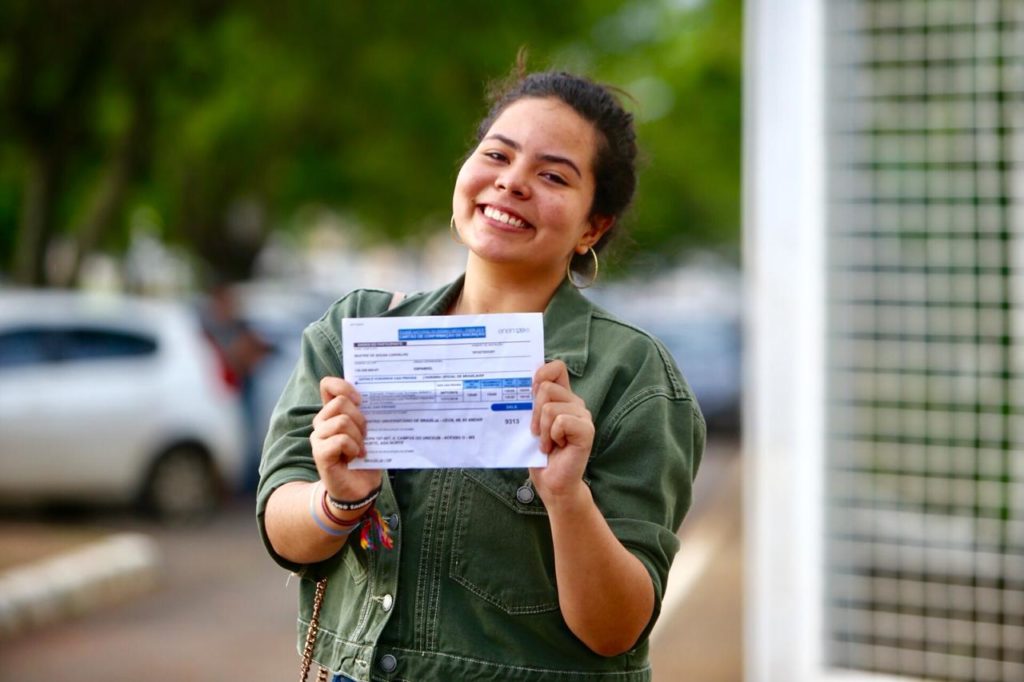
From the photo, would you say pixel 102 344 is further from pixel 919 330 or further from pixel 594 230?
pixel 594 230

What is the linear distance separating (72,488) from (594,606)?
814 centimetres

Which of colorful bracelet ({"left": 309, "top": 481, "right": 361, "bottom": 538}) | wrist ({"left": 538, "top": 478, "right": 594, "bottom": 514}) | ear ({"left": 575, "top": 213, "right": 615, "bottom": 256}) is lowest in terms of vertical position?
colorful bracelet ({"left": 309, "top": 481, "right": 361, "bottom": 538})

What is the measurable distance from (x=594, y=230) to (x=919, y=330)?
134 inches

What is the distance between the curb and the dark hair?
214 inches

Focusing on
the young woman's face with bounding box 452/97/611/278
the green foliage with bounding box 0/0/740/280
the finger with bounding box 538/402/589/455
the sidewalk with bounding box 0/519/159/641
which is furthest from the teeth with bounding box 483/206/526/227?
the sidewalk with bounding box 0/519/159/641

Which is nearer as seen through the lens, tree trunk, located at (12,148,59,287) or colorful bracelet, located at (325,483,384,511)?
colorful bracelet, located at (325,483,384,511)

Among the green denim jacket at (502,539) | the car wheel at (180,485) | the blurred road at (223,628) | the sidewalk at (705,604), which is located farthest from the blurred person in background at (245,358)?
the green denim jacket at (502,539)

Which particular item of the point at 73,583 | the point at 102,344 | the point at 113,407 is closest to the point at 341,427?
the point at 73,583

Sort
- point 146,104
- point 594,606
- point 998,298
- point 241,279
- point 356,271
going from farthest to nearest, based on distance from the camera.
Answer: point 356,271 < point 241,279 < point 146,104 < point 998,298 < point 594,606

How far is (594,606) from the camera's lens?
1810 mm

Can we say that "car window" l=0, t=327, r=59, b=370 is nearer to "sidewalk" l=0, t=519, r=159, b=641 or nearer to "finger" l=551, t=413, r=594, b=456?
"sidewalk" l=0, t=519, r=159, b=641

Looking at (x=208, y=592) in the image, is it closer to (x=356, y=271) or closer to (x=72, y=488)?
(x=72, y=488)

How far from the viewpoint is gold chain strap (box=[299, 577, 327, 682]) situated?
6.54 feet

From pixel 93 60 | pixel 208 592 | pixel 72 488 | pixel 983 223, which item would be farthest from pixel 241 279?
pixel 983 223
